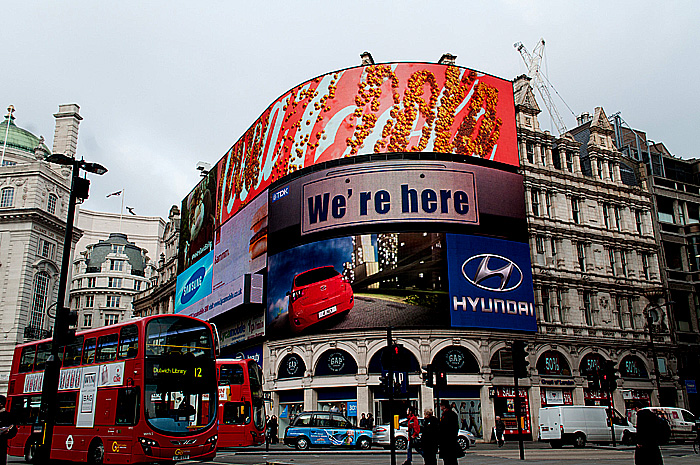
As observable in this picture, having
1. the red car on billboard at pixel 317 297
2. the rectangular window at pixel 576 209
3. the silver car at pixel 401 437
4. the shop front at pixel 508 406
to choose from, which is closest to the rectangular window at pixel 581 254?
the rectangular window at pixel 576 209

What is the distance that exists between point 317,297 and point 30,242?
123ft

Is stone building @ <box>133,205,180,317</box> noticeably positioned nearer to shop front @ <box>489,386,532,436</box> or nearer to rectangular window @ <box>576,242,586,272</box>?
shop front @ <box>489,386,532,436</box>

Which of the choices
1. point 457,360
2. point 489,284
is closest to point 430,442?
point 457,360

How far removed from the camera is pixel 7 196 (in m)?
63.5

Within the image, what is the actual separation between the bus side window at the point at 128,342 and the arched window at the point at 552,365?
103ft

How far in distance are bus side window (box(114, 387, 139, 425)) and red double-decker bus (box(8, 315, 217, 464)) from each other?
29 millimetres

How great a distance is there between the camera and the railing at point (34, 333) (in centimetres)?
5926

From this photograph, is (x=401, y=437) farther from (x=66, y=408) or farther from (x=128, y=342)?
(x=128, y=342)

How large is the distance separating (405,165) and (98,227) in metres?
90.1

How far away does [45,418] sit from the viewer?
15.1 m

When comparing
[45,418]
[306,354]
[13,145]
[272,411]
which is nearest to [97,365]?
[45,418]

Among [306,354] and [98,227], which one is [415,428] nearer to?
[306,354]

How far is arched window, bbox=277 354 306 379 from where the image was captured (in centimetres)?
4178

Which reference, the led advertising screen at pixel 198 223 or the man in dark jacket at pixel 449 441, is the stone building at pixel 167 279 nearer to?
the led advertising screen at pixel 198 223
